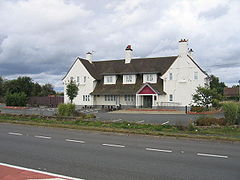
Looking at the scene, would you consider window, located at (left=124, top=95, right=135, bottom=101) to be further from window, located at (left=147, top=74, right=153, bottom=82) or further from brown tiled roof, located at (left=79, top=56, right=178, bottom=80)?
brown tiled roof, located at (left=79, top=56, right=178, bottom=80)

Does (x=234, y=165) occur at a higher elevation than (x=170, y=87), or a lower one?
lower

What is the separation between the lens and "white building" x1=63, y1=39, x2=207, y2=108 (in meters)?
35.8

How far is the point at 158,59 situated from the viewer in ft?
136

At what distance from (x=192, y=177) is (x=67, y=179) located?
10.6 feet

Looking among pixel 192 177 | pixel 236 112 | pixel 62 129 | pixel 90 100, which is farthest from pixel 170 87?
pixel 192 177

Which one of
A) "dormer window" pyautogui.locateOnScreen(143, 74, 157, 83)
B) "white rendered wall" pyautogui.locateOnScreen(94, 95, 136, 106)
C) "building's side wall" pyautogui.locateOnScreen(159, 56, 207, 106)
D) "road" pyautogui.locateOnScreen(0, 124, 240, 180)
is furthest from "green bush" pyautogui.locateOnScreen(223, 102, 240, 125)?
"white rendered wall" pyautogui.locateOnScreen(94, 95, 136, 106)

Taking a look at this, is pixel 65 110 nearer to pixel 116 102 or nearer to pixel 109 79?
pixel 116 102

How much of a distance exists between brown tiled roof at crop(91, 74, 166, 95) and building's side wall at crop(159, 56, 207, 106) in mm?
1507

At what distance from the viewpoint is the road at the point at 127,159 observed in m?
6.26

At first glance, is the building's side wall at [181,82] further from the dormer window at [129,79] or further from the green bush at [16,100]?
the green bush at [16,100]

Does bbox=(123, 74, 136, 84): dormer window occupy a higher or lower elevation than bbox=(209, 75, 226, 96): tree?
lower

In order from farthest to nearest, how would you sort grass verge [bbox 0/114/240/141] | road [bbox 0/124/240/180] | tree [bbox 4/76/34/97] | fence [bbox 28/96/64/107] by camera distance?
tree [bbox 4/76/34/97] → fence [bbox 28/96/64/107] → grass verge [bbox 0/114/240/141] → road [bbox 0/124/240/180]

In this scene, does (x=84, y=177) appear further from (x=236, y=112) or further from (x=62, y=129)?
(x=236, y=112)

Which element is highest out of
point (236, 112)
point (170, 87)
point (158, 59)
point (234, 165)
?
point (158, 59)
